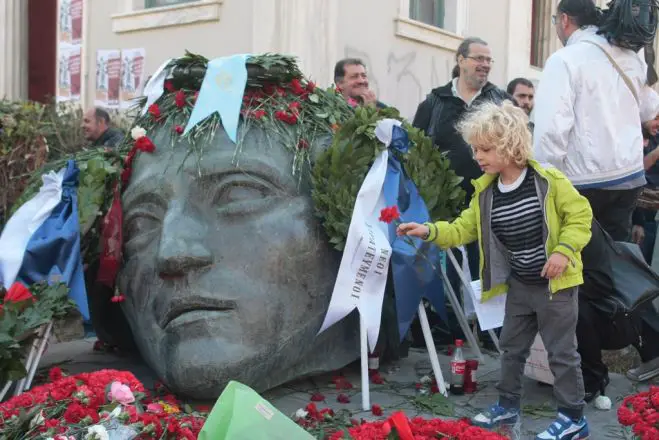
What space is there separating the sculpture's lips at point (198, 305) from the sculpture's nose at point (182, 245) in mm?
139

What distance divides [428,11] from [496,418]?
8.19 m

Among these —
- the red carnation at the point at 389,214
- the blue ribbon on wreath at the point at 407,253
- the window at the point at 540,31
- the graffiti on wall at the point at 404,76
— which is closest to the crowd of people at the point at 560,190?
the red carnation at the point at 389,214

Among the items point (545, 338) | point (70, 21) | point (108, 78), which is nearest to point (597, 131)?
point (545, 338)

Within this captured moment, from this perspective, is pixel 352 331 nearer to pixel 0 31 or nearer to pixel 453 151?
pixel 453 151

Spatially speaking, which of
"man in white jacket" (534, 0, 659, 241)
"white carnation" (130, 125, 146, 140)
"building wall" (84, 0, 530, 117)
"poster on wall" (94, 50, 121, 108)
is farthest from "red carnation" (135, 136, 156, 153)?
"poster on wall" (94, 50, 121, 108)

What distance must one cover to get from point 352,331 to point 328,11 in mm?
5240

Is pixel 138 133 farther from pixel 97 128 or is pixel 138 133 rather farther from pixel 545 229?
pixel 97 128

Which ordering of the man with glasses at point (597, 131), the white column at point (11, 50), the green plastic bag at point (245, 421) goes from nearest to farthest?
1. the green plastic bag at point (245, 421)
2. the man with glasses at point (597, 131)
3. the white column at point (11, 50)

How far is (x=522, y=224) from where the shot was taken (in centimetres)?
398

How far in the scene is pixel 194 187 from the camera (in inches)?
178

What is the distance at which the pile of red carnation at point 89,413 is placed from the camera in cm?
304

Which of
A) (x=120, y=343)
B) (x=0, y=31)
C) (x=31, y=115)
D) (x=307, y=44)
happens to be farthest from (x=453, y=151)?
(x=0, y=31)

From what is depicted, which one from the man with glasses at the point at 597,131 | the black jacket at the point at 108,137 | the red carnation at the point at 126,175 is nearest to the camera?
the man with glasses at the point at 597,131

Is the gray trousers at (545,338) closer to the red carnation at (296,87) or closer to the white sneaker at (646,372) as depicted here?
the white sneaker at (646,372)
